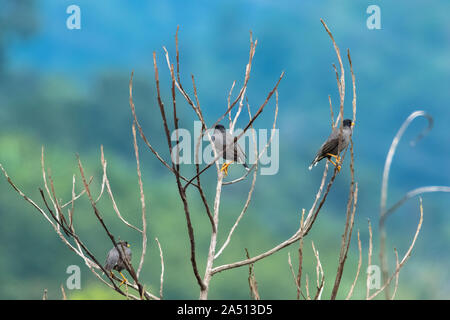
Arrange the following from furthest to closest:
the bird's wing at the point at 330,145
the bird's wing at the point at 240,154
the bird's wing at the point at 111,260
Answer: the bird's wing at the point at 111,260
the bird's wing at the point at 240,154
the bird's wing at the point at 330,145

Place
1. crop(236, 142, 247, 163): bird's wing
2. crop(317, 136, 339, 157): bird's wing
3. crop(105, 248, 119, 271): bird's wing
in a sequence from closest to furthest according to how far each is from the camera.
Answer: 1. crop(317, 136, 339, 157): bird's wing
2. crop(236, 142, 247, 163): bird's wing
3. crop(105, 248, 119, 271): bird's wing

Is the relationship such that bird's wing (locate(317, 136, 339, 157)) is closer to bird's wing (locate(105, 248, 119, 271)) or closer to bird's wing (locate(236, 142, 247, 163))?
bird's wing (locate(236, 142, 247, 163))

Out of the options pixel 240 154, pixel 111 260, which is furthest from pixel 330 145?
pixel 111 260

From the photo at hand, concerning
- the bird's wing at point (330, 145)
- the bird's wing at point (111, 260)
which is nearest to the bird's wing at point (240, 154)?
the bird's wing at point (330, 145)

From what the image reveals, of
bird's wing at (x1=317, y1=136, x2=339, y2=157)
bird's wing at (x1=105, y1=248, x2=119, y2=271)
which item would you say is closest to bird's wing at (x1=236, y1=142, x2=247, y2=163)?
bird's wing at (x1=317, y1=136, x2=339, y2=157)

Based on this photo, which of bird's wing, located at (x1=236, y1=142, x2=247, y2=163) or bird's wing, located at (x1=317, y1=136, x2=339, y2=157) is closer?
bird's wing, located at (x1=317, y1=136, x2=339, y2=157)

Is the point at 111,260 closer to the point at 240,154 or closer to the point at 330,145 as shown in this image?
the point at 240,154

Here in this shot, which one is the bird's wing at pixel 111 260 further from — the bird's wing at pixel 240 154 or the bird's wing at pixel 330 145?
the bird's wing at pixel 330 145
